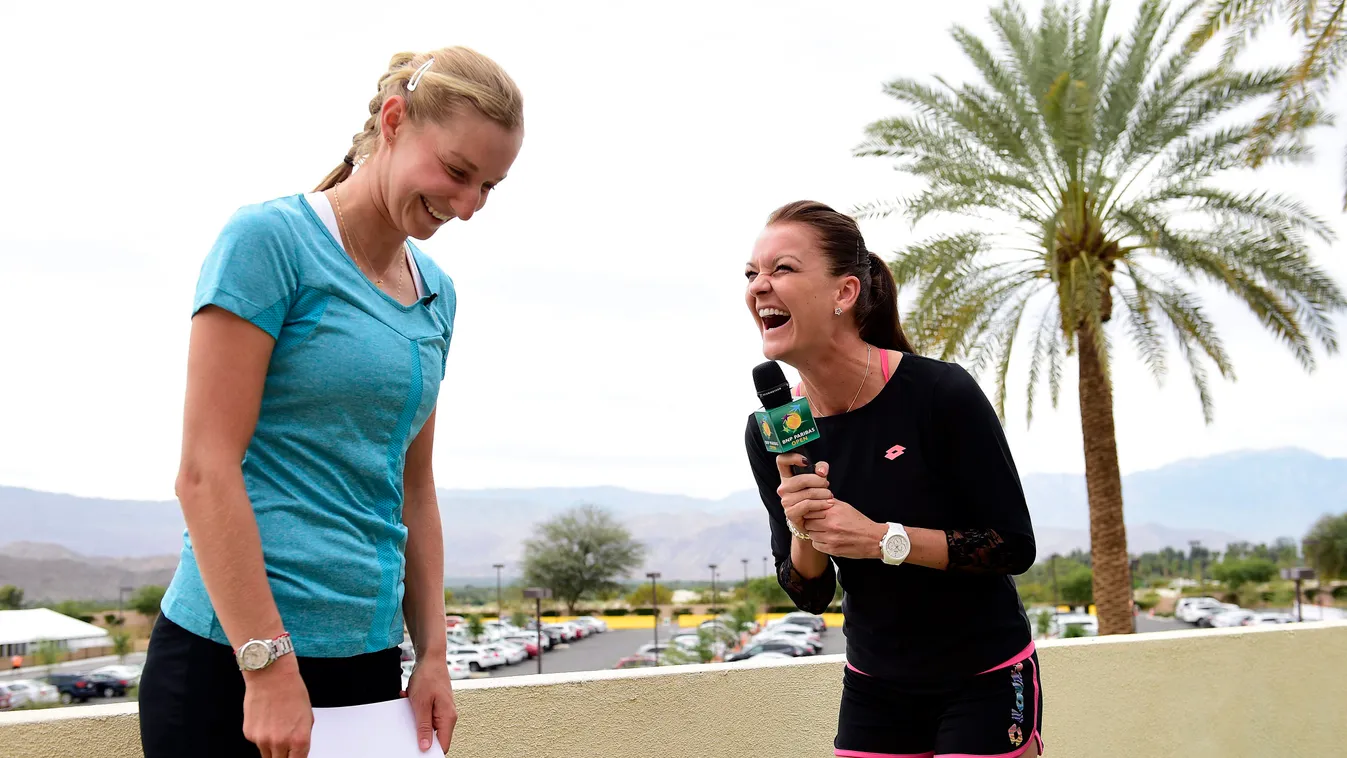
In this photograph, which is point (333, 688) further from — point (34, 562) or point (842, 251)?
point (34, 562)

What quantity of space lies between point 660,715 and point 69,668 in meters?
78.4

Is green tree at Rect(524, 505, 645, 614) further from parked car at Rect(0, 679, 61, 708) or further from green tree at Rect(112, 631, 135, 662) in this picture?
parked car at Rect(0, 679, 61, 708)

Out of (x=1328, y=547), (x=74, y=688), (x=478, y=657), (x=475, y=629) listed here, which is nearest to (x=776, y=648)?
(x=478, y=657)

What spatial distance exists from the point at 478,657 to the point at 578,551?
25456 millimetres

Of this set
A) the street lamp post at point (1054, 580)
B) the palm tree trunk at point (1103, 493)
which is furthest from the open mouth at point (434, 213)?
the street lamp post at point (1054, 580)

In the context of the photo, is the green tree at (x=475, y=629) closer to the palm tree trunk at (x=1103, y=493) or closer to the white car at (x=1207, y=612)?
the white car at (x=1207, y=612)

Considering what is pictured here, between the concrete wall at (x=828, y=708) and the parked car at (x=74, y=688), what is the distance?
56.7m

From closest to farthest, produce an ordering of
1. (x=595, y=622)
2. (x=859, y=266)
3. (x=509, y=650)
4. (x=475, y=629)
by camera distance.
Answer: (x=859, y=266) < (x=509, y=650) < (x=475, y=629) < (x=595, y=622)

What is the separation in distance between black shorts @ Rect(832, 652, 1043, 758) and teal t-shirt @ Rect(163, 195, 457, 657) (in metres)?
1.22

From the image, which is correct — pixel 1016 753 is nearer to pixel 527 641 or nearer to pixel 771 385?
pixel 771 385

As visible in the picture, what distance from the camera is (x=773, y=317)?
2539 mm

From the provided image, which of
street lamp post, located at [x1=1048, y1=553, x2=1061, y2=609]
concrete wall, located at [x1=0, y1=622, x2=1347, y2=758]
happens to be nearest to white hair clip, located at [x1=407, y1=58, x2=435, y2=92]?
concrete wall, located at [x1=0, y1=622, x2=1347, y2=758]

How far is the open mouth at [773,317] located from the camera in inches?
99.4

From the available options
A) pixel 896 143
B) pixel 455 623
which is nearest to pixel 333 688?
pixel 896 143
